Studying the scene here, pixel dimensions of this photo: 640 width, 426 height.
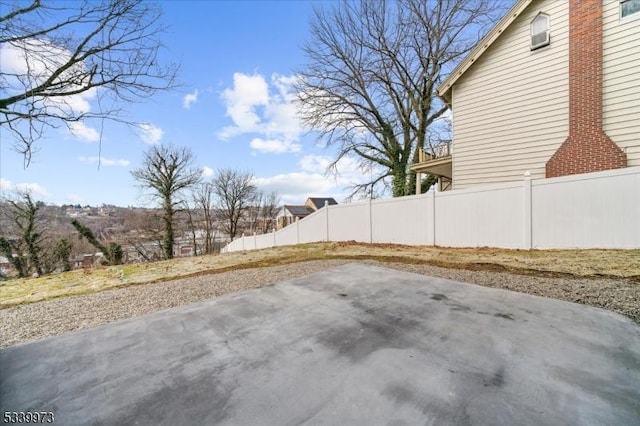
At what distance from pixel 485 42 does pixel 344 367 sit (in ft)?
34.0

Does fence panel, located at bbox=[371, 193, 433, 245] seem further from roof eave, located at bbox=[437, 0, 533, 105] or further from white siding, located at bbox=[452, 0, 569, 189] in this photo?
roof eave, located at bbox=[437, 0, 533, 105]

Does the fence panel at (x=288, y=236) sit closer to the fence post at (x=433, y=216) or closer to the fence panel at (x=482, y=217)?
the fence post at (x=433, y=216)

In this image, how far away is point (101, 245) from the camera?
16.8m

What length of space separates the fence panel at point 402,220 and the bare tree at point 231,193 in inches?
850

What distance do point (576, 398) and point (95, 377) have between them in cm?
293

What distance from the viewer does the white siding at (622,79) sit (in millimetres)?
6355

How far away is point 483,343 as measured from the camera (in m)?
2.19

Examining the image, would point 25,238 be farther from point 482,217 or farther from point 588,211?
point 588,211

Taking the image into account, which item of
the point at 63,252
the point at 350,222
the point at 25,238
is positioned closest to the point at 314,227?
the point at 350,222

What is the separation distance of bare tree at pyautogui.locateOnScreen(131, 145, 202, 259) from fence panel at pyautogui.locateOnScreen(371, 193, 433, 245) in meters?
15.2

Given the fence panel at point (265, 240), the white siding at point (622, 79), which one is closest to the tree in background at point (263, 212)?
the fence panel at point (265, 240)

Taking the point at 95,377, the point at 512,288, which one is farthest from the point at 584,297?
the point at 95,377

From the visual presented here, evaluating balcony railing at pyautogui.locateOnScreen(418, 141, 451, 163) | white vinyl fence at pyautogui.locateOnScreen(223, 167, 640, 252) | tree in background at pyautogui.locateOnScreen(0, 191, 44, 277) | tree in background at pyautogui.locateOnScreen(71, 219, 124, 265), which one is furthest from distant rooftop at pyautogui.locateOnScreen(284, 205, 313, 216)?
white vinyl fence at pyautogui.locateOnScreen(223, 167, 640, 252)

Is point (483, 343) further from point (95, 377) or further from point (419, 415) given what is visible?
point (95, 377)
